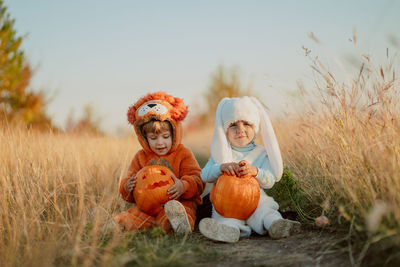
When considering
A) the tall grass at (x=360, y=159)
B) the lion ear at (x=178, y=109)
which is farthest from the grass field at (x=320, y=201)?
the lion ear at (x=178, y=109)

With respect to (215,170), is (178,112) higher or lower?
higher

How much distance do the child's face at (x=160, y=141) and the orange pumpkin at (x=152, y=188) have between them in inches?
8.9

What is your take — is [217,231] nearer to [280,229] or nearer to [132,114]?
[280,229]

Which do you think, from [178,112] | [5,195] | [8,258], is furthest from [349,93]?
[5,195]

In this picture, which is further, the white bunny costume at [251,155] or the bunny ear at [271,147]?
the bunny ear at [271,147]

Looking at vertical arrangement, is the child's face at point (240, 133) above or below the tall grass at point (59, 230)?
above

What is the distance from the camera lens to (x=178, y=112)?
13.1 ft

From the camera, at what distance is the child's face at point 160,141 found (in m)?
3.91

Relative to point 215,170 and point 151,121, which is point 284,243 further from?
point 151,121

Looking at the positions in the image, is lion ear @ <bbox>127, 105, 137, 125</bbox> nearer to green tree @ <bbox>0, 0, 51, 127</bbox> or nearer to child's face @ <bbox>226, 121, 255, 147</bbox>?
child's face @ <bbox>226, 121, 255, 147</bbox>

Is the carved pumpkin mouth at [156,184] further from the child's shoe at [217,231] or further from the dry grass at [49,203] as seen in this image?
the child's shoe at [217,231]

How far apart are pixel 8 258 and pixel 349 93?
317 cm

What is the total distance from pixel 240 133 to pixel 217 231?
0.94 m

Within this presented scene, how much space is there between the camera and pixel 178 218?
3418 millimetres
